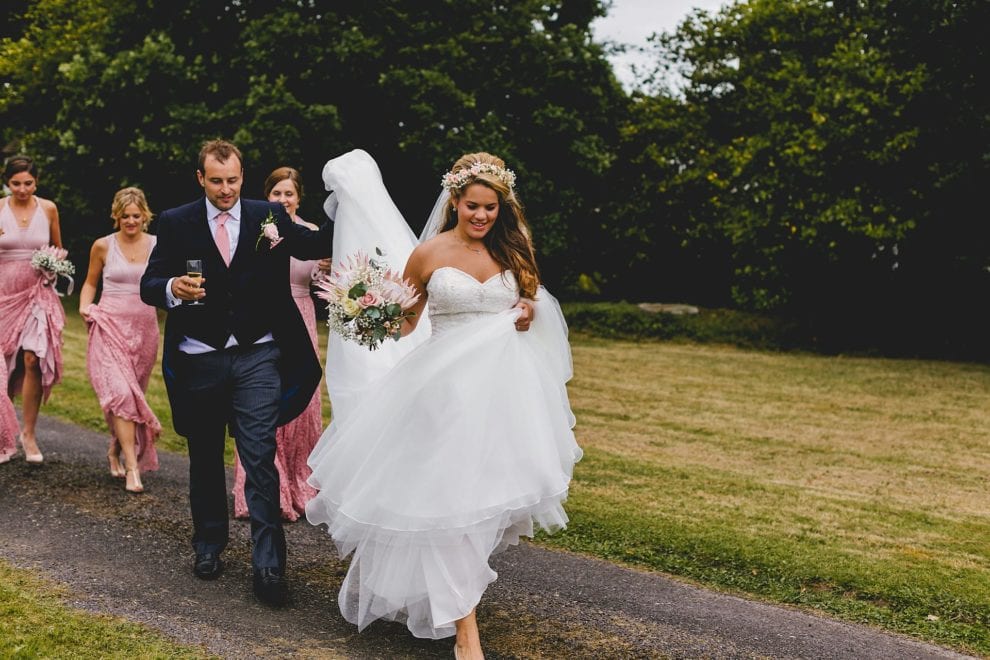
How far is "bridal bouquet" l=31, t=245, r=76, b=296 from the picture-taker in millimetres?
9312

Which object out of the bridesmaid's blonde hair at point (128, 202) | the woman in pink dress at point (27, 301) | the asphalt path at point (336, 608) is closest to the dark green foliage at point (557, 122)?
the woman in pink dress at point (27, 301)

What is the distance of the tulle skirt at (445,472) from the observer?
4.96 metres

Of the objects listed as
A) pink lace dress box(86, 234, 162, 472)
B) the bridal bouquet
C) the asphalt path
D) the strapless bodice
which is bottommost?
the asphalt path

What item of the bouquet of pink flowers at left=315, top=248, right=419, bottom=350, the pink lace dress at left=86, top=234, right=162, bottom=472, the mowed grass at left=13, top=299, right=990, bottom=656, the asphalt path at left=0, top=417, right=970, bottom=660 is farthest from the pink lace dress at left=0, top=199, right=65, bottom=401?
the bouquet of pink flowers at left=315, top=248, right=419, bottom=350

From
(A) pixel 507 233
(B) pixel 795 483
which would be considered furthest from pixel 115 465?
(B) pixel 795 483

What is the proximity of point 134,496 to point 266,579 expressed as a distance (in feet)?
9.68

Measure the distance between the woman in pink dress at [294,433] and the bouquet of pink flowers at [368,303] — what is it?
2.29m

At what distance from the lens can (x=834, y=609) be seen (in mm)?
6336

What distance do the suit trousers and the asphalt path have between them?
32 cm

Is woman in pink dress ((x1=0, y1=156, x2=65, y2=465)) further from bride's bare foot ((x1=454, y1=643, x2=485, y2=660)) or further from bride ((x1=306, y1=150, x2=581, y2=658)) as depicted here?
bride's bare foot ((x1=454, y1=643, x2=485, y2=660))

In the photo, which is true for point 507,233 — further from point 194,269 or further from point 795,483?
point 795,483

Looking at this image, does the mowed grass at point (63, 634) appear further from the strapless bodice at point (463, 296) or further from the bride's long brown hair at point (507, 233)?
the bride's long brown hair at point (507, 233)

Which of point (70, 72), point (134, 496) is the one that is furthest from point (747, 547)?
point (70, 72)

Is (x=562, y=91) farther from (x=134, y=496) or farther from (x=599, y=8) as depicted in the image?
(x=134, y=496)
